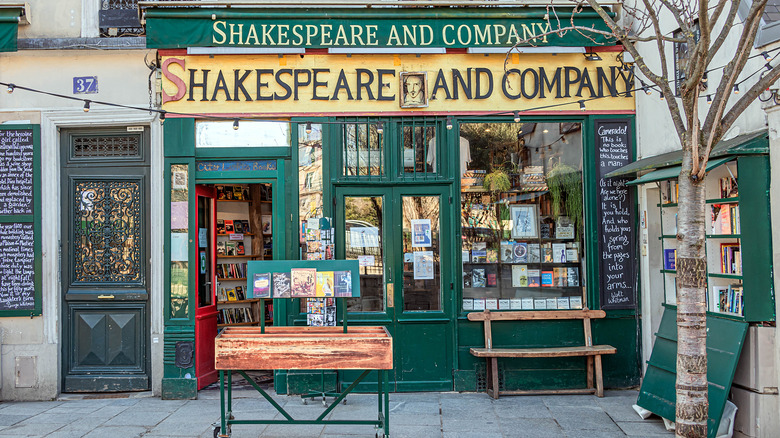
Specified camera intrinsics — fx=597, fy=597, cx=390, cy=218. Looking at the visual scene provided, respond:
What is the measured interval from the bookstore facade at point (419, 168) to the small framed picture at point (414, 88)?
25mm

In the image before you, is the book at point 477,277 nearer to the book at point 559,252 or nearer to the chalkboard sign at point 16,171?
the book at point 559,252

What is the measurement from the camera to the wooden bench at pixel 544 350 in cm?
702

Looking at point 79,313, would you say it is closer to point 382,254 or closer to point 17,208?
point 17,208

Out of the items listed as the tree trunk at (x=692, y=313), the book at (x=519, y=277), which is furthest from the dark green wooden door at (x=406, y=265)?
the tree trunk at (x=692, y=313)

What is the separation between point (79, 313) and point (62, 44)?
11.1 feet

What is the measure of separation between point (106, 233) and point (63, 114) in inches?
61.9

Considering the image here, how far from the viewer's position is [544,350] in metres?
7.12

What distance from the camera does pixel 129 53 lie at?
A: 7527 millimetres

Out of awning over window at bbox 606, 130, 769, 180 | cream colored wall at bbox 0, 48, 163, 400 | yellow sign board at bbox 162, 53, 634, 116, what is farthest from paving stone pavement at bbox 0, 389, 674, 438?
yellow sign board at bbox 162, 53, 634, 116

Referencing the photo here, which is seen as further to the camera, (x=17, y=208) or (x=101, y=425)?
(x=17, y=208)

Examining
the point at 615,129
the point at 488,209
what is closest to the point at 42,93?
the point at 488,209

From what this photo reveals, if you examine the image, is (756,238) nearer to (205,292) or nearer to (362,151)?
(362,151)

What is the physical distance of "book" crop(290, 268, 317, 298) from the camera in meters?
5.74

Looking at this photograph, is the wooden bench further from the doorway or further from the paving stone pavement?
the doorway
